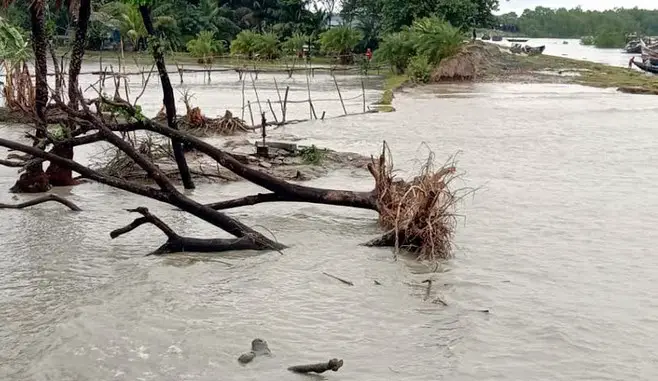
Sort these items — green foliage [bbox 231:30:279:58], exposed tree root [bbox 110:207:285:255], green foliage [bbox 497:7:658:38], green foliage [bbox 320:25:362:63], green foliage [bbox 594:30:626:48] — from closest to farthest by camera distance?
exposed tree root [bbox 110:207:285:255] → green foliage [bbox 320:25:362:63] → green foliage [bbox 231:30:279:58] → green foliage [bbox 594:30:626:48] → green foliage [bbox 497:7:658:38]

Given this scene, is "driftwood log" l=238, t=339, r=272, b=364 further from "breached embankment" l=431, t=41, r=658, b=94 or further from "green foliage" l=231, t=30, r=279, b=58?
"green foliage" l=231, t=30, r=279, b=58

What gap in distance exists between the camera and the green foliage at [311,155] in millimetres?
14295

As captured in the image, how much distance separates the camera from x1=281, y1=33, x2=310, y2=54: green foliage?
166 feet

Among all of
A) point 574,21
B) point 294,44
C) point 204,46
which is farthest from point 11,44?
point 574,21

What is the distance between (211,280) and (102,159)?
25.8 ft

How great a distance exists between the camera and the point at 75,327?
20.1 ft

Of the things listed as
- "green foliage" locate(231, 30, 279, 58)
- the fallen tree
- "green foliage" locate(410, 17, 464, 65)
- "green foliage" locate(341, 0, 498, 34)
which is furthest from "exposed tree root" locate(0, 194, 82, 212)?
"green foliage" locate(231, 30, 279, 58)

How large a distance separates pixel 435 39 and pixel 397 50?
13.1 ft

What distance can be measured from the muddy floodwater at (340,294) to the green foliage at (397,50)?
27.9m

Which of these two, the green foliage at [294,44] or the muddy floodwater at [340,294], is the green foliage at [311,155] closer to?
the muddy floodwater at [340,294]

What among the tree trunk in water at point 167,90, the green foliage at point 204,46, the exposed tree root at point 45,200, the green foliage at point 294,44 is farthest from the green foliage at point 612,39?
the exposed tree root at point 45,200

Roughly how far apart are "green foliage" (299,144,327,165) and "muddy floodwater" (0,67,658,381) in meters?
0.91

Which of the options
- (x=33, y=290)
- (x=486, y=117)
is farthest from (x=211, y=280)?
(x=486, y=117)

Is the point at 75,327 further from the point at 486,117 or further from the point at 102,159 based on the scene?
the point at 486,117
